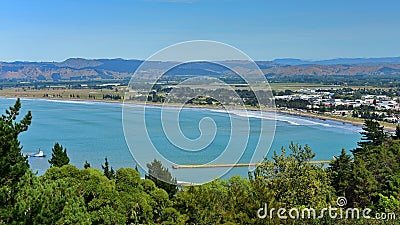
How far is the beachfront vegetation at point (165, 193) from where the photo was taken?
12.6 feet

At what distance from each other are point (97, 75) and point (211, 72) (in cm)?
8702

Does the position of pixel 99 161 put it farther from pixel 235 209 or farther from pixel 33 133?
pixel 235 209

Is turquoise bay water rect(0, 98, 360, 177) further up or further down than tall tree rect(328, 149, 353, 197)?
further down

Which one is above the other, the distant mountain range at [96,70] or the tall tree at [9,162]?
the distant mountain range at [96,70]

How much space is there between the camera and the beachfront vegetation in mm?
3828

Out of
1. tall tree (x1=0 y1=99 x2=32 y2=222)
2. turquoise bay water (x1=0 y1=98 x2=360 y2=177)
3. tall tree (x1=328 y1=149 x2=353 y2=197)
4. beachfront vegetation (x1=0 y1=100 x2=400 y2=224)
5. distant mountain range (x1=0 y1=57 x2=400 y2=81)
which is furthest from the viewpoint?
distant mountain range (x1=0 y1=57 x2=400 y2=81)

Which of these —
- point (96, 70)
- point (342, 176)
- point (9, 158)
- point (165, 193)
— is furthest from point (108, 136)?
point (96, 70)

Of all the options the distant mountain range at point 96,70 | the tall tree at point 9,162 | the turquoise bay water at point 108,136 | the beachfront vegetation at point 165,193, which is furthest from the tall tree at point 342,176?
the distant mountain range at point 96,70

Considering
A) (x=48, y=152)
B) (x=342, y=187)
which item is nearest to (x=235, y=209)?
(x=342, y=187)

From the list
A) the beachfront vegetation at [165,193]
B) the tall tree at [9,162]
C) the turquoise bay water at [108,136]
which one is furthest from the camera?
the turquoise bay water at [108,136]

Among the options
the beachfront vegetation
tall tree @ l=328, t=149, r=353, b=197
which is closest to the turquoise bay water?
tall tree @ l=328, t=149, r=353, b=197

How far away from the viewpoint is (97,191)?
17.6 feet

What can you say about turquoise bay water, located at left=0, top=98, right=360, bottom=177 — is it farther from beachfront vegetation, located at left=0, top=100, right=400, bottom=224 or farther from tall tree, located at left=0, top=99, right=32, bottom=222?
tall tree, located at left=0, top=99, right=32, bottom=222

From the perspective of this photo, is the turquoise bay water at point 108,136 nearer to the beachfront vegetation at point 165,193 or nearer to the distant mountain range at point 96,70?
the beachfront vegetation at point 165,193
